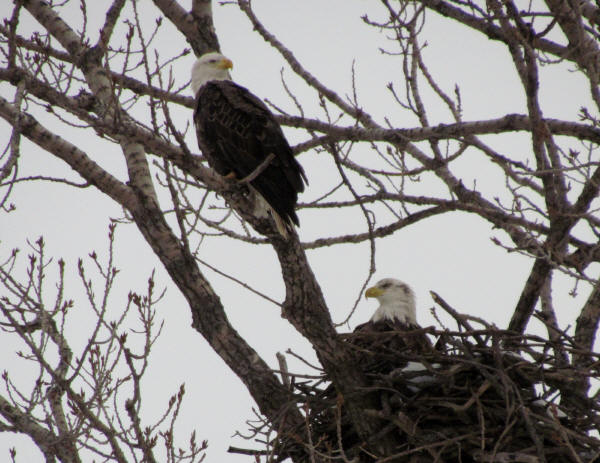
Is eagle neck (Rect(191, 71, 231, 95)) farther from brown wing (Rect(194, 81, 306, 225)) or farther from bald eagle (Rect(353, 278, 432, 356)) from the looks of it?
bald eagle (Rect(353, 278, 432, 356))

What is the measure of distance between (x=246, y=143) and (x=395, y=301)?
146cm

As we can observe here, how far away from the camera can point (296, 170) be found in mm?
4504

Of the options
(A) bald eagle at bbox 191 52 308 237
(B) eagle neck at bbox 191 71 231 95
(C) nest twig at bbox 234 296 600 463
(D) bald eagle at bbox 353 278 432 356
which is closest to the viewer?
(C) nest twig at bbox 234 296 600 463

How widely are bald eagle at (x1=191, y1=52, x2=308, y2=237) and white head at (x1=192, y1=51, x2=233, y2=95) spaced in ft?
0.05

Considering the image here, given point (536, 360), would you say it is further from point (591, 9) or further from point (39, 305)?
point (39, 305)

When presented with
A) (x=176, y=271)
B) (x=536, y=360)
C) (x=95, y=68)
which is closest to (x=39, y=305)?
(x=176, y=271)

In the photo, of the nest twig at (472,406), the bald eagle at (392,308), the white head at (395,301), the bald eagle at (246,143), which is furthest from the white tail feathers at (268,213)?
the white head at (395,301)

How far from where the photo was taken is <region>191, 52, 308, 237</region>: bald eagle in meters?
4.35

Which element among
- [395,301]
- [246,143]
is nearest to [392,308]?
[395,301]

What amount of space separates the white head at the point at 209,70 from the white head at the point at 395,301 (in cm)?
175

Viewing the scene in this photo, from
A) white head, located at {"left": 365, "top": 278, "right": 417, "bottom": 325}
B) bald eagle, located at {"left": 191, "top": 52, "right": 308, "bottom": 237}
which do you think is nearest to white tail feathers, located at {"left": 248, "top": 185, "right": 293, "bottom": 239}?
bald eagle, located at {"left": 191, "top": 52, "right": 308, "bottom": 237}

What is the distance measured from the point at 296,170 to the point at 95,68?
1.26 metres

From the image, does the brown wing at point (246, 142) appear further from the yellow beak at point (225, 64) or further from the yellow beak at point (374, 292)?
the yellow beak at point (374, 292)

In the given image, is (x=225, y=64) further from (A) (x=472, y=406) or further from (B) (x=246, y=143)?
(A) (x=472, y=406)
